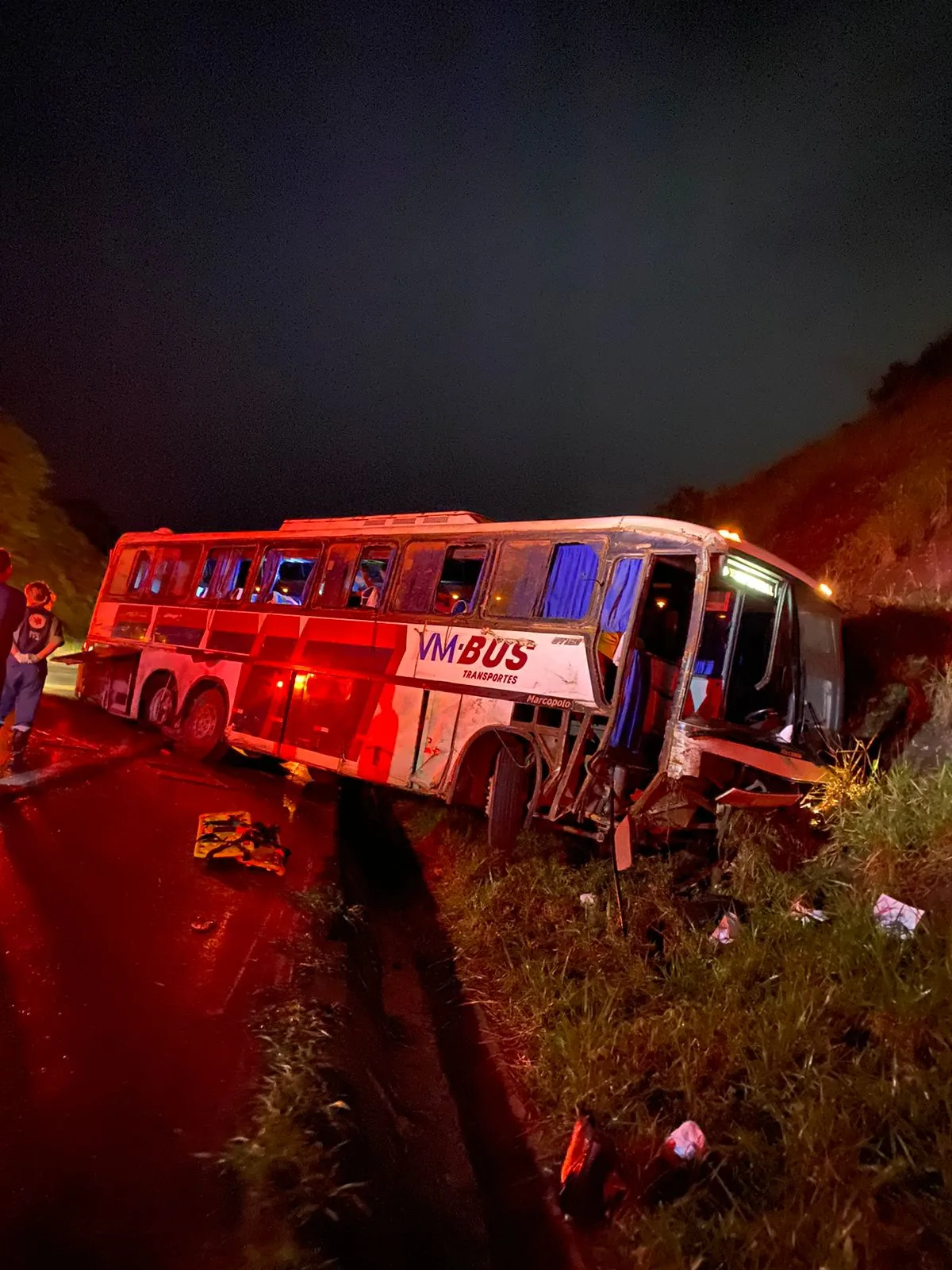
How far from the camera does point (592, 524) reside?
21.1ft

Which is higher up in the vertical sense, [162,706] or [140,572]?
[140,572]

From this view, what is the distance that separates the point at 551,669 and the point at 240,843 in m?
3.07

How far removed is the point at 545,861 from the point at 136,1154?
431 cm

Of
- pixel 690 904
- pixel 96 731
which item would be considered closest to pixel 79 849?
pixel 690 904

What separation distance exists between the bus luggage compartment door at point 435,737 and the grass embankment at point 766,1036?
1488mm

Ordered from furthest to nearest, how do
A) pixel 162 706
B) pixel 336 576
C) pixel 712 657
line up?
pixel 162 706 < pixel 336 576 < pixel 712 657

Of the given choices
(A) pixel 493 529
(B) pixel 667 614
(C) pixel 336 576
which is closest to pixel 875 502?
(B) pixel 667 614

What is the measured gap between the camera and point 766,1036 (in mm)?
3564

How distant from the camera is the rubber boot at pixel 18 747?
22.7ft

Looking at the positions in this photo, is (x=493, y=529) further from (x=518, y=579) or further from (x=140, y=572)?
(x=140, y=572)

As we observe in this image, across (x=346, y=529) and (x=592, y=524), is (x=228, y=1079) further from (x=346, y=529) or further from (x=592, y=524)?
(x=346, y=529)

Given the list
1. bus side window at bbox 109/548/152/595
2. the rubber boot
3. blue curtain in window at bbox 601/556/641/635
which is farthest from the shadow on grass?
bus side window at bbox 109/548/152/595

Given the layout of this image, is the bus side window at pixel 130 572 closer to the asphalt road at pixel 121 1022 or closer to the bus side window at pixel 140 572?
the bus side window at pixel 140 572

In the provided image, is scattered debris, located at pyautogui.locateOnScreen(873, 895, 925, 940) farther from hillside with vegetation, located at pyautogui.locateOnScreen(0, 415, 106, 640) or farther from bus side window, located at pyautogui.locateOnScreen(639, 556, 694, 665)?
hillside with vegetation, located at pyautogui.locateOnScreen(0, 415, 106, 640)
